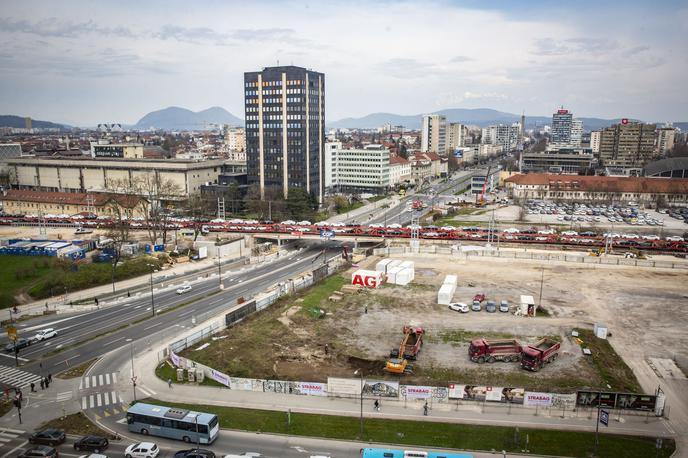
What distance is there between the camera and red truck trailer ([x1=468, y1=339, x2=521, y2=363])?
39.8 metres

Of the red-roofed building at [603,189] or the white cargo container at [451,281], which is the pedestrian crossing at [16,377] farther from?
the red-roofed building at [603,189]

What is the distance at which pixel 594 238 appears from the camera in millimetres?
84562

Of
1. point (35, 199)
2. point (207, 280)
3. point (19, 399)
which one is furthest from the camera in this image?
point (35, 199)

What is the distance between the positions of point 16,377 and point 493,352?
3650 cm

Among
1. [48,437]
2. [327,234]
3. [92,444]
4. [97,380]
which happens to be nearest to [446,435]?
[92,444]

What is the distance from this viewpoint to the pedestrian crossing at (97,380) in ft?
118

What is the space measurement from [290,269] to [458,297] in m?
25.7

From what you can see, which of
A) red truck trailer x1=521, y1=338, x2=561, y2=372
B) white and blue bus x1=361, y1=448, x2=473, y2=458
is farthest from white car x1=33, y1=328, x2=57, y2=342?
red truck trailer x1=521, y1=338, x2=561, y2=372

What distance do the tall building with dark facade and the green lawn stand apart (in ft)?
165

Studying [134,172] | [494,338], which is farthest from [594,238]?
[134,172]

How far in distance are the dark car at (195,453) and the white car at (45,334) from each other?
83.4ft

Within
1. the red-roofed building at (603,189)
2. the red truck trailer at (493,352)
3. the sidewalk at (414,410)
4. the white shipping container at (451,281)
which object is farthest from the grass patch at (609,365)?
the red-roofed building at (603,189)

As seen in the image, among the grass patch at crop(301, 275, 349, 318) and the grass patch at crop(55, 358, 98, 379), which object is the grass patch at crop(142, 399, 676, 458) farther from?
the grass patch at crop(301, 275, 349, 318)

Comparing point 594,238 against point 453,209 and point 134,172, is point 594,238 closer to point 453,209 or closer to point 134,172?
point 453,209
